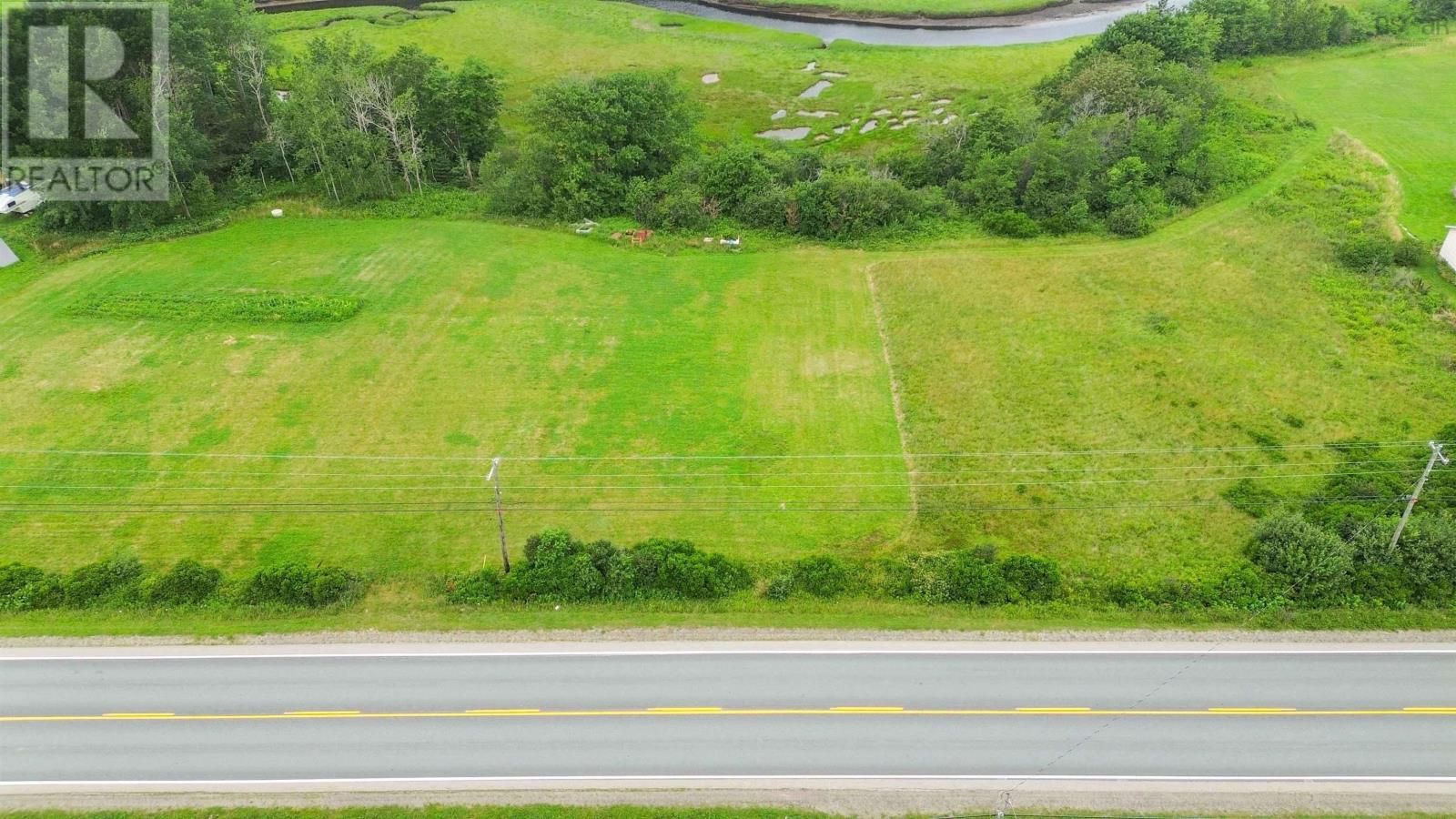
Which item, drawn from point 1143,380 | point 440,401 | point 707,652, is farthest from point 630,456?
point 1143,380

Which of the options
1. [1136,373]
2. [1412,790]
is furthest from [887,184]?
[1412,790]

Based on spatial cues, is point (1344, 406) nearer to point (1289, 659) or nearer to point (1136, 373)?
point (1136, 373)

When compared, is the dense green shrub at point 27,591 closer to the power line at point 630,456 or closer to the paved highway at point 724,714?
the paved highway at point 724,714

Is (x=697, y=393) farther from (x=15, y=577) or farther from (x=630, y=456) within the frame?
(x=15, y=577)

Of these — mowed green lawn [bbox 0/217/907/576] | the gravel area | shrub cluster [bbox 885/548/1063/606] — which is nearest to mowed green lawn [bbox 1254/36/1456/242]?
the gravel area

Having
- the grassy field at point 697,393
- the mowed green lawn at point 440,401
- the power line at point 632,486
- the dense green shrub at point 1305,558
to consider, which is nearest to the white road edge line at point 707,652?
the dense green shrub at point 1305,558

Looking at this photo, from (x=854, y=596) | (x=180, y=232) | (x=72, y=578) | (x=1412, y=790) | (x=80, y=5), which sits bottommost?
(x=1412, y=790)
